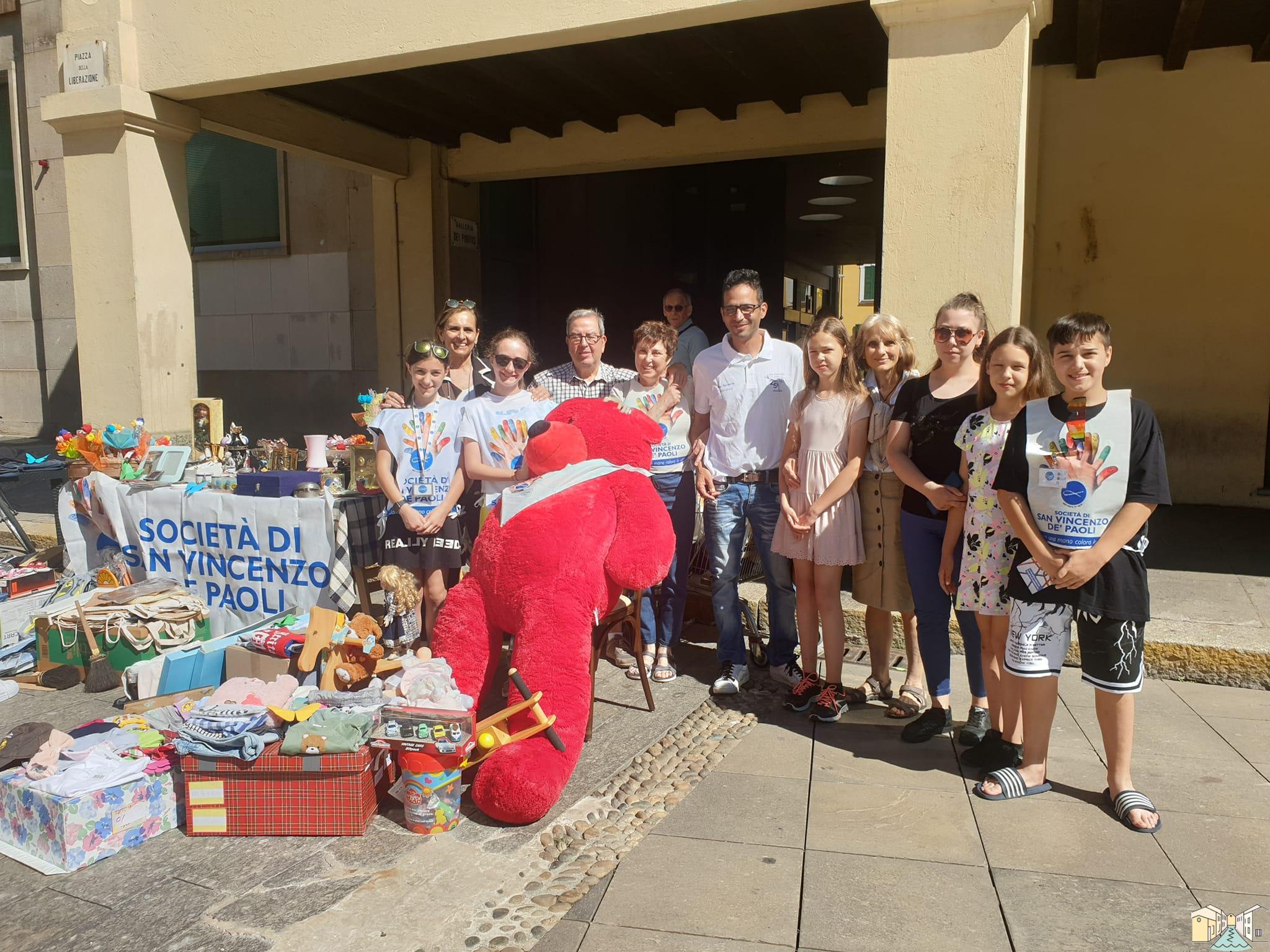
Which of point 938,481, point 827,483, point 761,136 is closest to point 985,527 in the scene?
point 938,481

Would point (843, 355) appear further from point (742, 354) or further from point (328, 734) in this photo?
point (328, 734)

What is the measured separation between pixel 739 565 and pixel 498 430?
136 centimetres

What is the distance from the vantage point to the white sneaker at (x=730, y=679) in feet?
14.6

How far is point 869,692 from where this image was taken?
435 centimetres

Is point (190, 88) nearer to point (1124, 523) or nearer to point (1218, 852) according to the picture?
point (1124, 523)

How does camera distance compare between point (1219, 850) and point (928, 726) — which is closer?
point (1219, 850)

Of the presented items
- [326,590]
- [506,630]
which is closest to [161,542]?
[326,590]

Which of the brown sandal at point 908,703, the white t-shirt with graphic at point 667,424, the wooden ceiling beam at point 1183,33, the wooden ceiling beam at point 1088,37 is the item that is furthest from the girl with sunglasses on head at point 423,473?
the wooden ceiling beam at point 1183,33

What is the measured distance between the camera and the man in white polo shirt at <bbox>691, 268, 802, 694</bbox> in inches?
172

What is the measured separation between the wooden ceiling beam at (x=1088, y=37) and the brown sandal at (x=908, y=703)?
4564 millimetres

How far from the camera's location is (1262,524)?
7191mm

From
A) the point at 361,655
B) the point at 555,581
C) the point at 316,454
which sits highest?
the point at 316,454

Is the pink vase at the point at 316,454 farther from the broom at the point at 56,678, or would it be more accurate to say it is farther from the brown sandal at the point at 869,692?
the brown sandal at the point at 869,692

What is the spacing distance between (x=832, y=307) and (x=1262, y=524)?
72.2 ft
